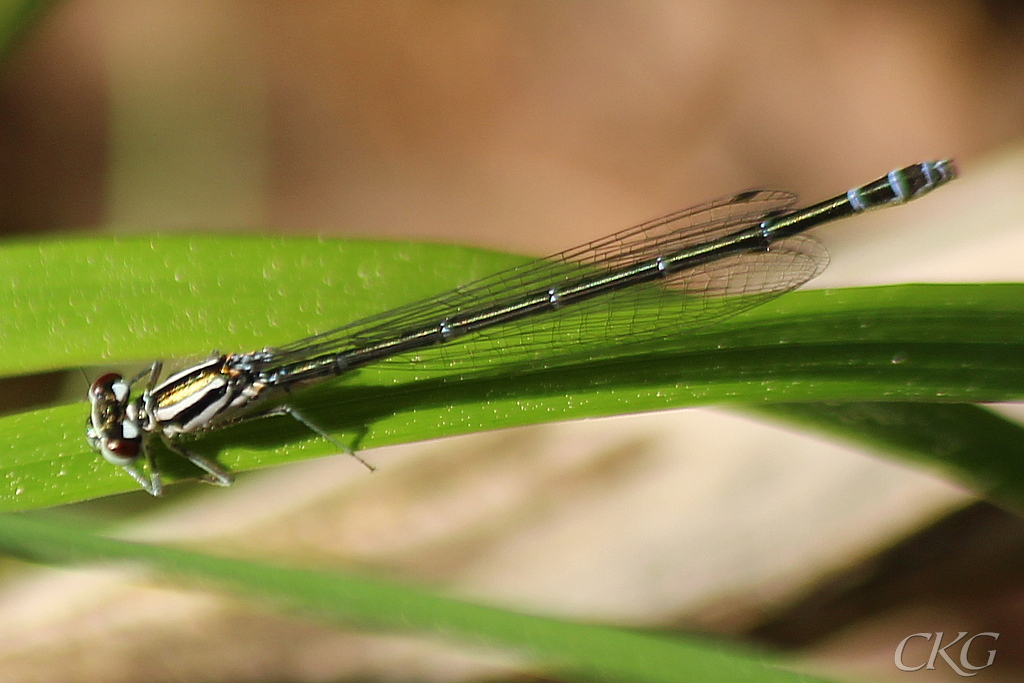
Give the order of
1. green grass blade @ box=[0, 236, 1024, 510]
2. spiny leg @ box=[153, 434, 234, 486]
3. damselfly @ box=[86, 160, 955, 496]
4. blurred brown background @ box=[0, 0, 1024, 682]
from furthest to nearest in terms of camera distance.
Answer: blurred brown background @ box=[0, 0, 1024, 682] < spiny leg @ box=[153, 434, 234, 486] < damselfly @ box=[86, 160, 955, 496] < green grass blade @ box=[0, 236, 1024, 510]

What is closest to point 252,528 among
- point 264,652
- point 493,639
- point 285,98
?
point 264,652

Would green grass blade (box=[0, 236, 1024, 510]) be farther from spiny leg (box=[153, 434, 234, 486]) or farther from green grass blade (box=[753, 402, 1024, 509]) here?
green grass blade (box=[753, 402, 1024, 509])

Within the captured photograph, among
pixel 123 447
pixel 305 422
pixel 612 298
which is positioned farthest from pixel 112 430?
pixel 612 298

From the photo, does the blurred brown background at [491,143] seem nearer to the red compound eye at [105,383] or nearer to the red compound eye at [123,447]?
the red compound eye at [105,383]

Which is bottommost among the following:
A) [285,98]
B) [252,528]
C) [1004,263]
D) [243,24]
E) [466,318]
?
[252,528]

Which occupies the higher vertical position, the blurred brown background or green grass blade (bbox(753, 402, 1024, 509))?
the blurred brown background

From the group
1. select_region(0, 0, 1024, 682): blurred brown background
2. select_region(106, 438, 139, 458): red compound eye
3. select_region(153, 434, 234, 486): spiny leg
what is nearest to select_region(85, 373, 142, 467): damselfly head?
select_region(106, 438, 139, 458): red compound eye

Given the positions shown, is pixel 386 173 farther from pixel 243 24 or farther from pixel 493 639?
pixel 493 639

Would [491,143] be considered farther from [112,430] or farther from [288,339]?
[112,430]

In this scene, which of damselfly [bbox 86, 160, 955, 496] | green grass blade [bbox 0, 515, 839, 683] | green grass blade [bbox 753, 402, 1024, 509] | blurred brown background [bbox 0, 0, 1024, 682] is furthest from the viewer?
blurred brown background [bbox 0, 0, 1024, 682]
